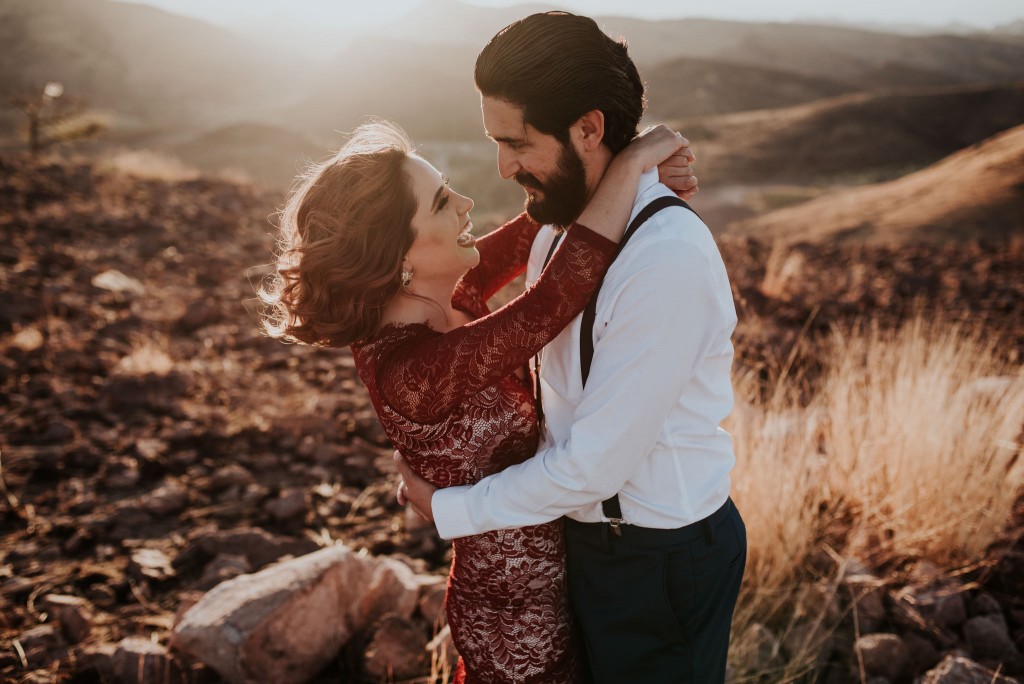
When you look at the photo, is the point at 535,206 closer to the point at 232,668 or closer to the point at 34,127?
the point at 232,668

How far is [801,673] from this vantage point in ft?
8.32

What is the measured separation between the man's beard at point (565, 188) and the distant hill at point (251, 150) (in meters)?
25.4

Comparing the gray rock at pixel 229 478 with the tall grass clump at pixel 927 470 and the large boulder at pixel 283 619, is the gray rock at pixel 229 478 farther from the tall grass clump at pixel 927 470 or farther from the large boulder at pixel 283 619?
the tall grass clump at pixel 927 470

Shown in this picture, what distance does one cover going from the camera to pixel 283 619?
97.3 inches

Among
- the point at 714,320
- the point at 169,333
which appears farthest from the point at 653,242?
the point at 169,333

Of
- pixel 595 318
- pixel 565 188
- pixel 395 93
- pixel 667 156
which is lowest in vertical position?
pixel 395 93

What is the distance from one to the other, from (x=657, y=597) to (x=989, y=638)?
1.82 m

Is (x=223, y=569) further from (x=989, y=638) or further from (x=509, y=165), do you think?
(x=989, y=638)

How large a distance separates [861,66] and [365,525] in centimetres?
8769

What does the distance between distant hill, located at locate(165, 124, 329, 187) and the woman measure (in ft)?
82.7

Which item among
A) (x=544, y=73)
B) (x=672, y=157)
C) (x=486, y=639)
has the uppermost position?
(x=544, y=73)

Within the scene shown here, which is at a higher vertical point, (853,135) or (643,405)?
(643,405)

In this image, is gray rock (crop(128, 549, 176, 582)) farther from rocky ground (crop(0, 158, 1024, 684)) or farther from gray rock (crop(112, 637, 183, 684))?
gray rock (crop(112, 637, 183, 684))

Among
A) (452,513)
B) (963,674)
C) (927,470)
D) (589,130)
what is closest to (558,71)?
(589,130)
